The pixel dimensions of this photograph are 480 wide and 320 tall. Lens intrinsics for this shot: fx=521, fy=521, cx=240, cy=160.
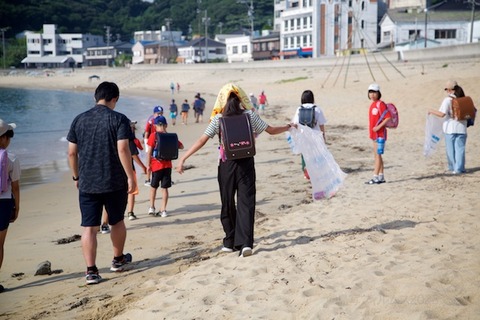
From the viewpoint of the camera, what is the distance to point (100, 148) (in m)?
4.97

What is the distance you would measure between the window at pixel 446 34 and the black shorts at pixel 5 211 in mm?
57984

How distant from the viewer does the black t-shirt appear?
195 inches

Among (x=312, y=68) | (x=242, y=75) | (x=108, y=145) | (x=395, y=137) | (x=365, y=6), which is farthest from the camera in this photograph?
(x=365, y=6)

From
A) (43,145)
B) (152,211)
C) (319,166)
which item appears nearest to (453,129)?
(319,166)

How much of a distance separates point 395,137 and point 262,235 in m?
9.80

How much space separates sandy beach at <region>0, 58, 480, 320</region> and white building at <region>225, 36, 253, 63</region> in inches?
2878

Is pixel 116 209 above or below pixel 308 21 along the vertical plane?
below

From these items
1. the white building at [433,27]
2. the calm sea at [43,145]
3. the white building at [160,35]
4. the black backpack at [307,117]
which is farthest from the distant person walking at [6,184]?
the white building at [160,35]

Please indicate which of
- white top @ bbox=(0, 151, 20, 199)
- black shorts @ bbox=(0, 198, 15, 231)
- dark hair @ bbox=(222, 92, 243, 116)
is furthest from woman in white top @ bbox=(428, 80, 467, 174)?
black shorts @ bbox=(0, 198, 15, 231)

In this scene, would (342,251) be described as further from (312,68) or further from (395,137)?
(312,68)

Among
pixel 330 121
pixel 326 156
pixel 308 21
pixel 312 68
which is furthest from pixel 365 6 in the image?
pixel 326 156

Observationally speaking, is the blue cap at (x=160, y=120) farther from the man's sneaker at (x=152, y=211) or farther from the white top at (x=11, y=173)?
the white top at (x=11, y=173)

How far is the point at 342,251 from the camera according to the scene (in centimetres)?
533

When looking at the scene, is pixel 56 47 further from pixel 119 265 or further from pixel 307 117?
pixel 119 265
